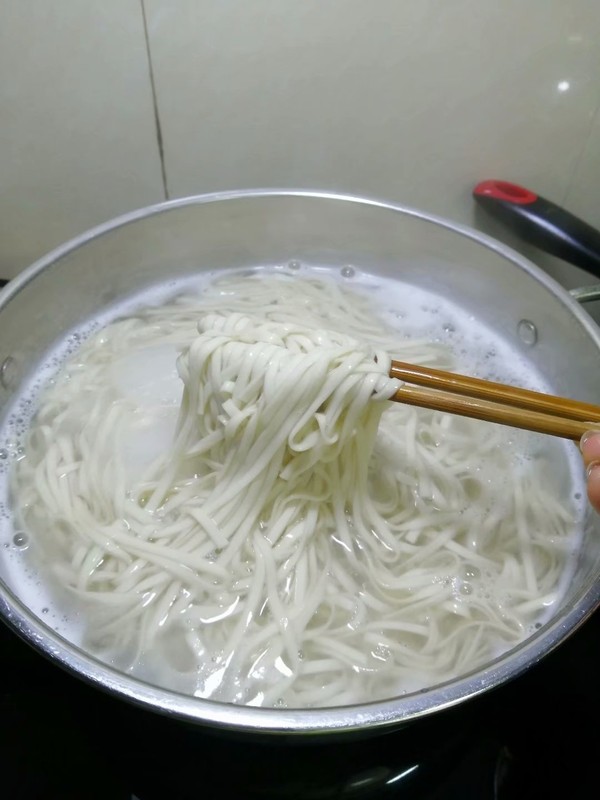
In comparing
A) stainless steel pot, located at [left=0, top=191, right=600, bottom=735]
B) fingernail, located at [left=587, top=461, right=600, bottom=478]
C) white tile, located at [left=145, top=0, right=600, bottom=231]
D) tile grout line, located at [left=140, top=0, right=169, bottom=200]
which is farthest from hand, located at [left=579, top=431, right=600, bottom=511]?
tile grout line, located at [left=140, top=0, right=169, bottom=200]

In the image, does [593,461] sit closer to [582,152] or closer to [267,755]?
[267,755]

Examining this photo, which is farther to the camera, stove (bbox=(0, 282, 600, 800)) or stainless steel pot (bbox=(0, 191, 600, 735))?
stainless steel pot (bbox=(0, 191, 600, 735))

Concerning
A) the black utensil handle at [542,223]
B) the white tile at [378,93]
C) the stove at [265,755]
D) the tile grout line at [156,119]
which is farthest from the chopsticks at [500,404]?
the tile grout line at [156,119]

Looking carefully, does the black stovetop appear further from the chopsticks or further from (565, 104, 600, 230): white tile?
(565, 104, 600, 230): white tile

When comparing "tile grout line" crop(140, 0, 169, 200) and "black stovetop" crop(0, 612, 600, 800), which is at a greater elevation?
"tile grout line" crop(140, 0, 169, 200)

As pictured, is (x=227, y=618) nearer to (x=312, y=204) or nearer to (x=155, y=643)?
(x=155, y=643)

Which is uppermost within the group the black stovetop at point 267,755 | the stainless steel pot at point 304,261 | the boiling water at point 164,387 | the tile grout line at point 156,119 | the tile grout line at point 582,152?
the tile grout line at point 156,119

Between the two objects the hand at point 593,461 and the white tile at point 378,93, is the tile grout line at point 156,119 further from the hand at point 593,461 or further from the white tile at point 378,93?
the hand at point 593,461

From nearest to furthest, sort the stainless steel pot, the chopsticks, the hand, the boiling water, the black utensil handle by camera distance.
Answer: the hand
the chopsticks
the boiling water
the stainless steel pot
the black utensil handle
